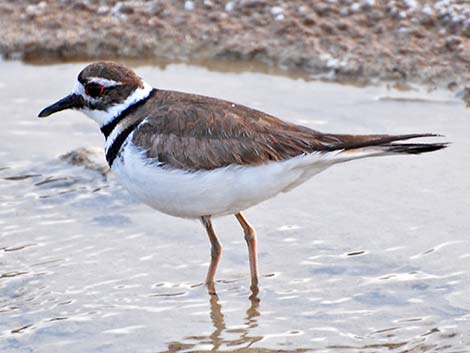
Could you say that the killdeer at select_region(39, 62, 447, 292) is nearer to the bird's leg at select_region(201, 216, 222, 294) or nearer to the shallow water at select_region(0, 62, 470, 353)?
the bird's leg at select_region(201, 216, 222, 294)

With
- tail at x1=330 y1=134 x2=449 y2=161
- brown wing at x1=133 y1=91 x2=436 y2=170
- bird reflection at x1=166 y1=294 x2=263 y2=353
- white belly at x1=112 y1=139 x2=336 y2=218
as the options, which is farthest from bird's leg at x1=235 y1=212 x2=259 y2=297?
tail at x1=330 y1=134 x2=449 y2=161

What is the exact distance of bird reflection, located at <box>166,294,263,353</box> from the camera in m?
4.91

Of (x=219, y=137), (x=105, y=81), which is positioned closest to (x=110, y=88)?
(x=105, y=81)

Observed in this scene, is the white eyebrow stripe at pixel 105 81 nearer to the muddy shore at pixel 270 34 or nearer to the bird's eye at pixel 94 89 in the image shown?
the bird's eye at pixel 94 89

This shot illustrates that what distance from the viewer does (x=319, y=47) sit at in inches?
336

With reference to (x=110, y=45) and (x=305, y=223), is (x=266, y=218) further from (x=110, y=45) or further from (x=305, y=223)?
(x=110, y=45)

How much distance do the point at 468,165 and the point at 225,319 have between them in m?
2.20

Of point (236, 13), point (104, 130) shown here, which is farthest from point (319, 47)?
point (104, 130)

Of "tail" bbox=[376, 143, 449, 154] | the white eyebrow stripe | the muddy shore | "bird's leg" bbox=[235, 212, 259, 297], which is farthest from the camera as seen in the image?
the muddy shore

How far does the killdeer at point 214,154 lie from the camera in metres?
5.10

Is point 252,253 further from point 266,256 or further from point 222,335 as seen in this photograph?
point 222,335

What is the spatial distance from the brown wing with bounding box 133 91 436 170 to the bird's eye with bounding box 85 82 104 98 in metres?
0.41

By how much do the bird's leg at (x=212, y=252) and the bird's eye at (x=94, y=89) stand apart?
3.05ft

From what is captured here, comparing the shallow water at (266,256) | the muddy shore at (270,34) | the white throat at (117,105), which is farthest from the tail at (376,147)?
the muddy shore at (270,34)
